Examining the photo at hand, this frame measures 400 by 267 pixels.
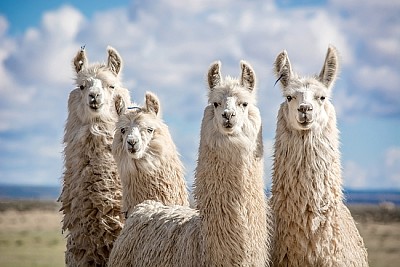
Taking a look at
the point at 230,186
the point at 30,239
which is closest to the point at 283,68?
the point at 230,186

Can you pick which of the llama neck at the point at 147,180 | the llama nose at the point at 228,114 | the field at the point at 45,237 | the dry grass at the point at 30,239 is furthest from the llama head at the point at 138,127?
the field at the point at 45,237

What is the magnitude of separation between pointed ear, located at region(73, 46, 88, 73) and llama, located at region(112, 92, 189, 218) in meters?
1.17

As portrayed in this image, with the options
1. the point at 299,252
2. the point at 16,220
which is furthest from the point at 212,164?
the point at 16,220

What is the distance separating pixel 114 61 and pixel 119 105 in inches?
31.6

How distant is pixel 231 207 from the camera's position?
24.2 feet

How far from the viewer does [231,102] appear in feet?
24.2

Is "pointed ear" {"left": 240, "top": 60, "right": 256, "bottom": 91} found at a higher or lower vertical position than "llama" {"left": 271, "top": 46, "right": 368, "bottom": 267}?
higher

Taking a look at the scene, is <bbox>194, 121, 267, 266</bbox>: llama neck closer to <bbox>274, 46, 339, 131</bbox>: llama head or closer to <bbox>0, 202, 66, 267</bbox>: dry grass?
<bbox>274, 46, 339, 131</bbox>: llama head

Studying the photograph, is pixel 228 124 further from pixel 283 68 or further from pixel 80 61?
pixel 80 61

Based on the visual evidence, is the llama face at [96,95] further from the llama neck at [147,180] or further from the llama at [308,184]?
the llama at [308,184]

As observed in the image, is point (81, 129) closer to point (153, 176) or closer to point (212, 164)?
point (153, 176)

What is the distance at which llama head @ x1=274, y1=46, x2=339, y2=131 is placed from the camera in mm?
7473

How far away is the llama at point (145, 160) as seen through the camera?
29.4 ft

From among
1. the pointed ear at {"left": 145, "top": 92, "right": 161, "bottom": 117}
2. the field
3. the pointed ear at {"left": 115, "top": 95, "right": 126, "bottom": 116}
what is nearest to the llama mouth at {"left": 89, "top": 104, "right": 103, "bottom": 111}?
the pointed ear at {"left": 115, "top": 95, "right": 126, "bottom": 116}
